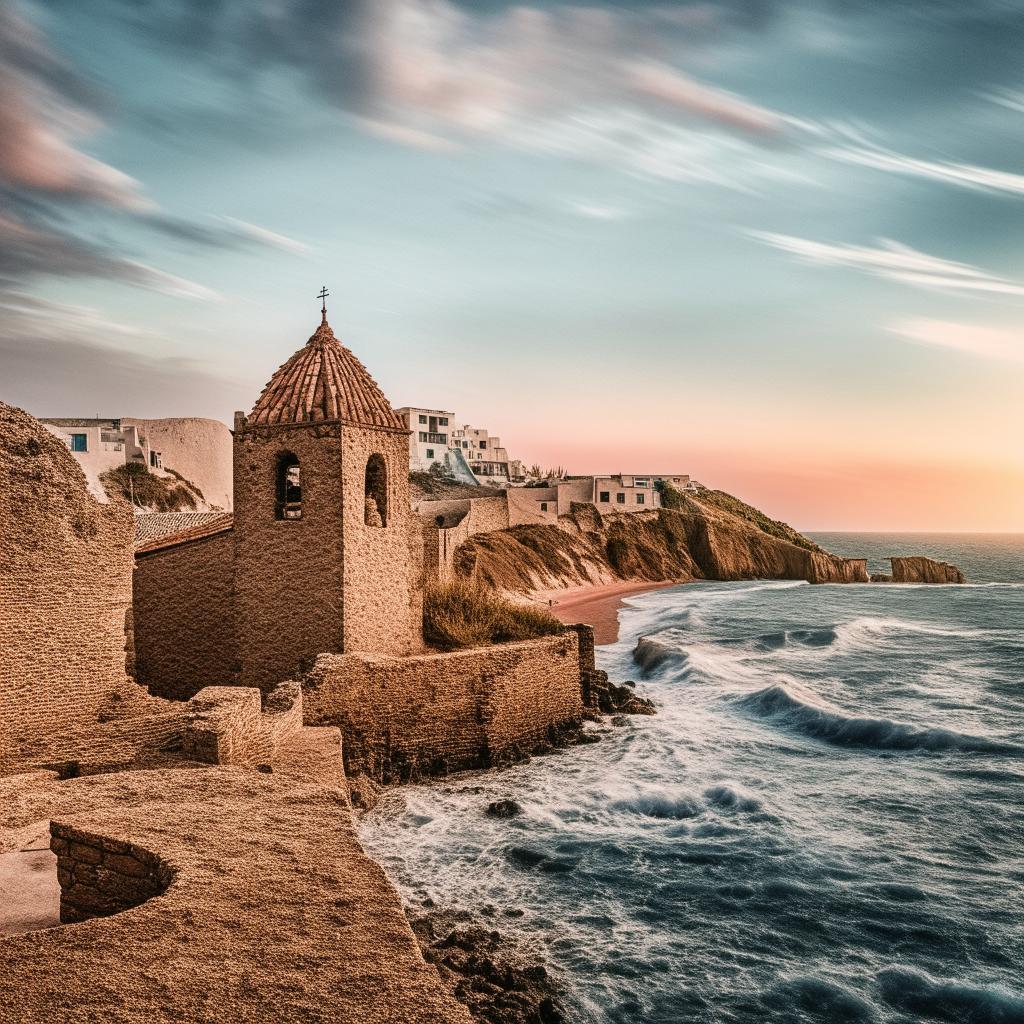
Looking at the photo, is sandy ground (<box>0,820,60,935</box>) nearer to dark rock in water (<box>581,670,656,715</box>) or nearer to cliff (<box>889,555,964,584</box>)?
dark rock in water (<box>581,670,656,715</box>)

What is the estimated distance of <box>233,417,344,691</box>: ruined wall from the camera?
14852mm

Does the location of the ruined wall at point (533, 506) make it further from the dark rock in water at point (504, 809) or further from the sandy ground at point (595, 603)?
the dark rock in water at point (504, 809)

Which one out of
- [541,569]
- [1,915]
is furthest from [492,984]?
[541,569]

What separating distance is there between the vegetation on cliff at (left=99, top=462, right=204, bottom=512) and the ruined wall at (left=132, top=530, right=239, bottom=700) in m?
24.5

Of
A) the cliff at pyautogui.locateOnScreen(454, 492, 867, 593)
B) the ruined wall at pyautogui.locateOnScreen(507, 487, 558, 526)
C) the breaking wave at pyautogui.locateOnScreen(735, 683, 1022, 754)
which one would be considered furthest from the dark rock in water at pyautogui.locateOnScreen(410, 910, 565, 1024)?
the ruined wall at pyautogui.locateOnScreen(507, 487, 558, 526)

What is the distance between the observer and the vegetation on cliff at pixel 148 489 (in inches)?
1548

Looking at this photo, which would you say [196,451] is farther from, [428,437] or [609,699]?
[609,699]

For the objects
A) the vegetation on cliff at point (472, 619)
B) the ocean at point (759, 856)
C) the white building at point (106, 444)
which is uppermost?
the white building at point (106, 444)

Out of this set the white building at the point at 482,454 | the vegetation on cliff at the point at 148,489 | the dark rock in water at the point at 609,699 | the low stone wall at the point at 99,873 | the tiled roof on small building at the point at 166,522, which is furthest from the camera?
the white building at the point at 482,454

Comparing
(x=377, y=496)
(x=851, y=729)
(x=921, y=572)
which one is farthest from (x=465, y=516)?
(x=921, y=572)

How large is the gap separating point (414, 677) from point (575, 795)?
3.60m

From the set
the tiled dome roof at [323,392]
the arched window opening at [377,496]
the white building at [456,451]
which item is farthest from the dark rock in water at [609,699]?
the white building at [456,451]

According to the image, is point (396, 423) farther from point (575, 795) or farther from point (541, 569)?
point (541, 569)

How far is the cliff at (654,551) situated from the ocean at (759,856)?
2632cm
